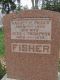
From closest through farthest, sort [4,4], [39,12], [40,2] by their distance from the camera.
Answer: [39,12], [40,2], [4,4]

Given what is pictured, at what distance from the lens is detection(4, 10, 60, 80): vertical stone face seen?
5.63 metres

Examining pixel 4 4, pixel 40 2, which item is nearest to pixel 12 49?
pixel 40 2

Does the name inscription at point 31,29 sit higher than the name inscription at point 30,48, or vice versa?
the name inscription at point 31,29

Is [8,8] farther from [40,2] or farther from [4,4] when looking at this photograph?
[40,2]

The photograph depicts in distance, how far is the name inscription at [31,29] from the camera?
18.5ft

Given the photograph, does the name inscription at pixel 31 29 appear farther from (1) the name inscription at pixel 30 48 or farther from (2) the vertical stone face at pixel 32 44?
(1) the name inscription at pixel 30 48

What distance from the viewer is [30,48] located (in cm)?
579

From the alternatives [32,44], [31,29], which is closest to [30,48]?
[32,44]

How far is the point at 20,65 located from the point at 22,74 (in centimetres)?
19

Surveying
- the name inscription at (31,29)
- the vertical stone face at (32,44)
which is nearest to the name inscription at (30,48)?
the vertical stone face at (32,44)

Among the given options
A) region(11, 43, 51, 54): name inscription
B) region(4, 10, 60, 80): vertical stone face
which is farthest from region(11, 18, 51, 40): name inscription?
region(11, 43, 51, 54): name inscription

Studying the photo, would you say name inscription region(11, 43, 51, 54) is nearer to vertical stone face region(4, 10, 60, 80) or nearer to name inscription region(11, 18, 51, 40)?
vertical stone face region(4, 10, 60, 80)

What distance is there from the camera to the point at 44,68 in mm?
5766

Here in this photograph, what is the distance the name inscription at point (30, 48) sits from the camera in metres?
5.71
